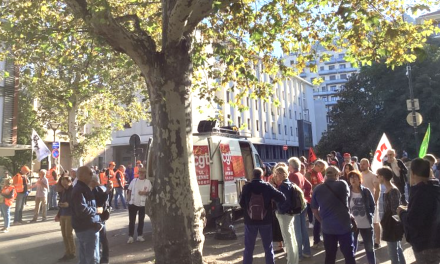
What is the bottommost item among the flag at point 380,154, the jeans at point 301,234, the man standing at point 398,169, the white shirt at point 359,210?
the jeans at point 301,234

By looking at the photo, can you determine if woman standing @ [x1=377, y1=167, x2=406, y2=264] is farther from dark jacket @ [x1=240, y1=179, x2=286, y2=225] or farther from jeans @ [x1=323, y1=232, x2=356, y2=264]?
dark jacket @ [x1=240, y1=179, x2=286, y2=225]

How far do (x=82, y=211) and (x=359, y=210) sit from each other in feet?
13.7

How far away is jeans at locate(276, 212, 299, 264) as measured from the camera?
6.37 meters

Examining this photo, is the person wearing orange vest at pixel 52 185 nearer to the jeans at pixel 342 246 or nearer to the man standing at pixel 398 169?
the man standing at pixel 398 169

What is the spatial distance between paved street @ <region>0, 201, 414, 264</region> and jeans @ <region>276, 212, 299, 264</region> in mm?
880

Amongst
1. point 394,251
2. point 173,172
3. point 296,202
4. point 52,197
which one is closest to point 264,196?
point 296,202

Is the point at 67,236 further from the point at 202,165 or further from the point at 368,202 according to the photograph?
the point at 368,202

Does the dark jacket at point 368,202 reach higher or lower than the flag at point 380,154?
lower

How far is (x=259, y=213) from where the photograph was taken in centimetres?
600

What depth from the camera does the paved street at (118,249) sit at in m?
7.50

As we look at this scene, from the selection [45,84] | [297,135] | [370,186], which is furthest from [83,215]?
[297,135]

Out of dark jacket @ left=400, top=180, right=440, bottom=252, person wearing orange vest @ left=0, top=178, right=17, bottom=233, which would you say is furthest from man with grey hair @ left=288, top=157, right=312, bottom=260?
person wearing orange vest @ left=0, top=178, right=17, bottom=233

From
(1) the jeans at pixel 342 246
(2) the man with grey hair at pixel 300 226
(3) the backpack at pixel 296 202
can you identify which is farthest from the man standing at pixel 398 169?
(1) the jeans at pixel 342 246

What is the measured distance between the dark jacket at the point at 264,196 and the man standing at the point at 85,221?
2239mm
